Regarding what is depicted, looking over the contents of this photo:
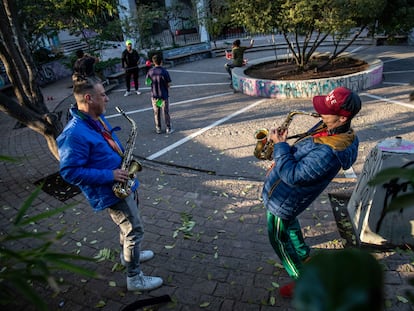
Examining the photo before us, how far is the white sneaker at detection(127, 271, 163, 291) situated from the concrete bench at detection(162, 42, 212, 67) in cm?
1554

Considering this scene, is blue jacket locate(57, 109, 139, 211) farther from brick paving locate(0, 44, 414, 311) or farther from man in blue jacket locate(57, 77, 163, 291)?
brick paving locate(0, 44, 414, 311)

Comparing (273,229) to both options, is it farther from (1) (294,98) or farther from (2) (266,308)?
(1) (294,98)

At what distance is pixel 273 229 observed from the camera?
2887 mm

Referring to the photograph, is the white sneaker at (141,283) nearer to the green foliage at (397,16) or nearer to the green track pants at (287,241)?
the green track pants at (287,241)

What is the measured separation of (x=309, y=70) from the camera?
11.5 meters

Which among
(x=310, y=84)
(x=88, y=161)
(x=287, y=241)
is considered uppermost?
(x=88, y=161)

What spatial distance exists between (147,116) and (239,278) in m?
6.78

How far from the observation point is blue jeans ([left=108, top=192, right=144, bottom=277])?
2.96 meters

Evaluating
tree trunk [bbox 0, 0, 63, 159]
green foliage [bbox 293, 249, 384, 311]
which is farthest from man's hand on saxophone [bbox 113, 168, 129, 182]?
tree trunk [bbox 0, 0, 63, 159]

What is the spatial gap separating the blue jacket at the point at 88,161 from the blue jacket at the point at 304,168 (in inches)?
54.8

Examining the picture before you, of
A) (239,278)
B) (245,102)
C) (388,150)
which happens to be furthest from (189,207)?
(245,102)

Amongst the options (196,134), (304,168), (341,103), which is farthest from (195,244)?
(196,134)

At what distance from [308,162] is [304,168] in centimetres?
5

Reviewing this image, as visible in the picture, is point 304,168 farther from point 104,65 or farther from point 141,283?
point 104,65
